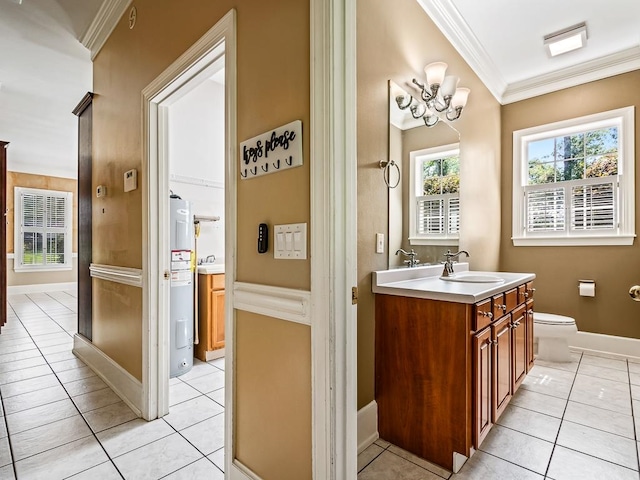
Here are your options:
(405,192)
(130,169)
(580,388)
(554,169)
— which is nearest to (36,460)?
(130,169)

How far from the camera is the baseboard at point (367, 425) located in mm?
1811

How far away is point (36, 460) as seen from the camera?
5.64 ft

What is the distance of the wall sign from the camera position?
1.24 metres

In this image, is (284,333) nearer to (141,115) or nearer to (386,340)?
(386,340)

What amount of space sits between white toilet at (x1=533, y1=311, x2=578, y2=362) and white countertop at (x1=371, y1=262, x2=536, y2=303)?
788 mm

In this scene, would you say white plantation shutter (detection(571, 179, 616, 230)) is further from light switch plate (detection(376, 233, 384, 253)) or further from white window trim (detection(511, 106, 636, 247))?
light switch plate (detection(376, 233, 384, 253))

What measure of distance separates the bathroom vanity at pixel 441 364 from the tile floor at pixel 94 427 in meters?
0.99

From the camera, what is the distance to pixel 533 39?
296 centimetres

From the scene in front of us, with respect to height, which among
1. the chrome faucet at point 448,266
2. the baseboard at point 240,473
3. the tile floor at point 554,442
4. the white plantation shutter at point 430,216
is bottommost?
the tile floor at point 554,442

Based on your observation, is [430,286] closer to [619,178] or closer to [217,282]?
[217,282]

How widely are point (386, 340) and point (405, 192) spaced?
1002 millimetres

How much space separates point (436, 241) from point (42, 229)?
8707 millimetres

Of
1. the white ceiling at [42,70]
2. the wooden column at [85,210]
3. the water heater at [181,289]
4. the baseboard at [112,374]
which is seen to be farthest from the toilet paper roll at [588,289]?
the white ceiling at [42,70]

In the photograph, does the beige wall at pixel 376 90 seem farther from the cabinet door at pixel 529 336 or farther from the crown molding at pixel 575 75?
the crown molding at pixel 575 75
